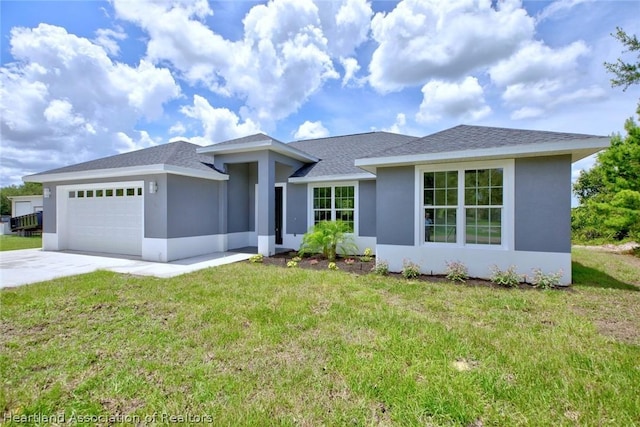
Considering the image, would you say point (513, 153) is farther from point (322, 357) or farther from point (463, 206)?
point (322, 357)

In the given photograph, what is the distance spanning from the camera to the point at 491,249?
23.6 ft

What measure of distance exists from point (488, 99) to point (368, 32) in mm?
5948

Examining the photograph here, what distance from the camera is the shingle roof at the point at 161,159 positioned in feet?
34.3

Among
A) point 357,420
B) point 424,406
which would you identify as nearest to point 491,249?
→ point 424,406

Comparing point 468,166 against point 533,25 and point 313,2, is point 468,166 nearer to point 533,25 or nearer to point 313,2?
point 533,25

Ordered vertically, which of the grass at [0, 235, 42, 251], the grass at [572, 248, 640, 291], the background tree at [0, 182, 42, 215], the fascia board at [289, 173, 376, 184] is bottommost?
the grass at [572, 248, 640, 291]

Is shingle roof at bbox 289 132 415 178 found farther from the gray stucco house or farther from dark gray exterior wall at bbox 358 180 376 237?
dark gray exterior wall at bbox 358 180 376 237

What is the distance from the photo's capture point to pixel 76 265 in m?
8.90

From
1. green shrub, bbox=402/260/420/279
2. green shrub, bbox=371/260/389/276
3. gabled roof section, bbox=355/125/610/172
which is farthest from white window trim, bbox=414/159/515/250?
green shrub, bbox=371/260/389/276

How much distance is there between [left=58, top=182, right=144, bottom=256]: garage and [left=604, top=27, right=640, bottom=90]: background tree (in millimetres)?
13898

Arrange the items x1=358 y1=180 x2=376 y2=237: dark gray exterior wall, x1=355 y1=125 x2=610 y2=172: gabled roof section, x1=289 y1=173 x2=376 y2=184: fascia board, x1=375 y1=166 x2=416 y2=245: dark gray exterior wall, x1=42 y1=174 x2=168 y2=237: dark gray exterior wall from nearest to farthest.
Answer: x1=355 y1=125 x2=610 y2=172: gabled roof section < x1=375 y1=166 x2=416 y2=245: dark gray exterior wall < x1=42 y1=174 x2=168 y2=237: dark gray exterior wall < x1=289 y1=173 x2=376 y2=184: fascia board < x1=358 y1=180 x2=376 y2=237: dark gray exterior wall

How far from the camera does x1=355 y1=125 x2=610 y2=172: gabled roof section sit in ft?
20.4

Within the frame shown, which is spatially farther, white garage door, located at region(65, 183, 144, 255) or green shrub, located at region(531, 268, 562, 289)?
white garage door, located at region(65, 183, 144, 255)

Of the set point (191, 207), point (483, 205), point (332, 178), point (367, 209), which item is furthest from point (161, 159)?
point (483, 205)
